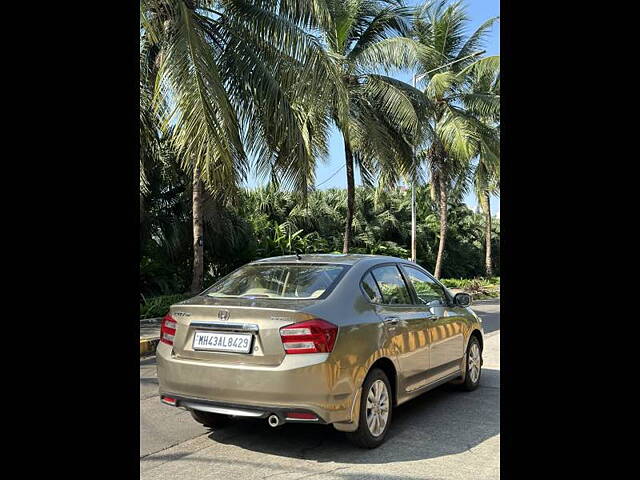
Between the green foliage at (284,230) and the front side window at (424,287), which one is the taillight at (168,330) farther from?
the green foliage at (284,230)

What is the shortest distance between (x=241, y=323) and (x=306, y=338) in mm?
508

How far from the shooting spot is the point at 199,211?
1277 cm

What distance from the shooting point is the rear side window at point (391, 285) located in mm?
5426

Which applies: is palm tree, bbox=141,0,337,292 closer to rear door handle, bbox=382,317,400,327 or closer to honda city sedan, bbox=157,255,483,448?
honda city sedan, bbox=157,255,483,448

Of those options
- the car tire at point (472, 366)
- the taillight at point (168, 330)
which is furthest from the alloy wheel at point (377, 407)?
the car tire at point (472, 366)

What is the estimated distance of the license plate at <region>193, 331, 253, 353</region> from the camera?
14.6 feet

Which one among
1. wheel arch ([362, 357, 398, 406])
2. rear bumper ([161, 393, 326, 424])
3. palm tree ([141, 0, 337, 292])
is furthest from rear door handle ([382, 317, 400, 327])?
palm tree ([141, 0, 337, 292])

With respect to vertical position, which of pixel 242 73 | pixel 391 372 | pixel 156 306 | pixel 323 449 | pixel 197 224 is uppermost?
pixel 242 73

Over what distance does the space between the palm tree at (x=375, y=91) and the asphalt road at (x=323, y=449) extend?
32.5 feet

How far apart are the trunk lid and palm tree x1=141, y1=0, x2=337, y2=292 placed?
464cm

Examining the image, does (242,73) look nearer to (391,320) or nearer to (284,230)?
(391,320)

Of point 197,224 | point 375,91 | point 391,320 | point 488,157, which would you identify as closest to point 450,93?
point 488,157

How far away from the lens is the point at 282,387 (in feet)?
14.1
